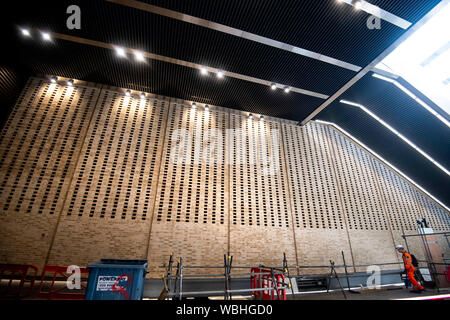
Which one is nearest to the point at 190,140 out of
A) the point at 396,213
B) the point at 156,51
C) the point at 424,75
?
the point at 156,51

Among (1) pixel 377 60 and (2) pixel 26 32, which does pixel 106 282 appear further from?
(1) pixel 377 60

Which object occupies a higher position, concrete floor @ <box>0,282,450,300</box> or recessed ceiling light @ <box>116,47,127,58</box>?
recessed ceiling light @ <box>116,47,127,58</box>

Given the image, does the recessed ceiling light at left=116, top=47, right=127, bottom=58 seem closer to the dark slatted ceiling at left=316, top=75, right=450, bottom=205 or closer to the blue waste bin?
the blue waste bin

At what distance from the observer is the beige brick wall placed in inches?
266

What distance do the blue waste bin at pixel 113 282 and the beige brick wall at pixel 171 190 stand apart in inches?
137

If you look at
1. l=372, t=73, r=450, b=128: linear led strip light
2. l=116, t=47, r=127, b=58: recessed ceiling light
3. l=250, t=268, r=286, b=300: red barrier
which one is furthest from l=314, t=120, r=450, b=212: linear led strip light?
l=116, t=47, r=127, b=58: recessed ceiling light

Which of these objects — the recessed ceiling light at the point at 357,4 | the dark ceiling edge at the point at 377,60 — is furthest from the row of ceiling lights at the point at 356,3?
the dark ceiling edge at the point at 377,60

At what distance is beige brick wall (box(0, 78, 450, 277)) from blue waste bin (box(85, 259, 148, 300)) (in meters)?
3.49

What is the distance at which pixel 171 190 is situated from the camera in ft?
26.1

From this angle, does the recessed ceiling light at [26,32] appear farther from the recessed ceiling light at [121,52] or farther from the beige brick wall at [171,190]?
the recessed ceiling light at [121,52]

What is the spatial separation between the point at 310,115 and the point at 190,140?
6.17m

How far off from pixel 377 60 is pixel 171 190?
882 centimetres
